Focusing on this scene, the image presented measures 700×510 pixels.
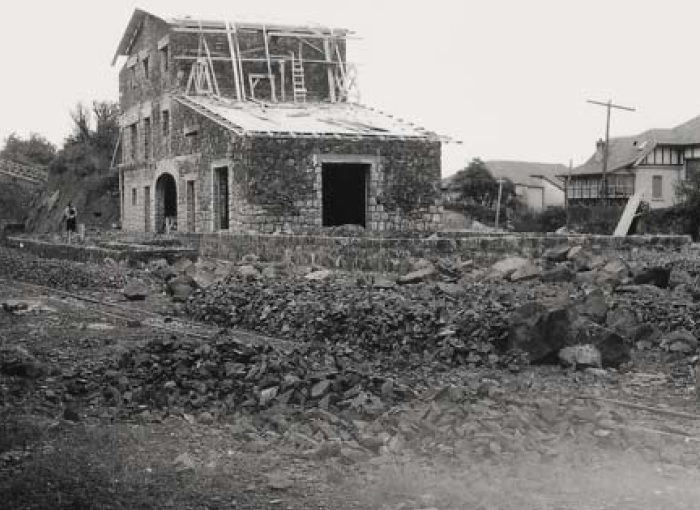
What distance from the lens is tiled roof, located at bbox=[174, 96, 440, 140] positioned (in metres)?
26.4

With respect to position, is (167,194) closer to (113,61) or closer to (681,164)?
(113,61)

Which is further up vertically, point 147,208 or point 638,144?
point 638,144

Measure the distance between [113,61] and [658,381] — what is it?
3459cm

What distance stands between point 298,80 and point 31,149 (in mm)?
55313

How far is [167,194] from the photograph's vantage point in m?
36.2

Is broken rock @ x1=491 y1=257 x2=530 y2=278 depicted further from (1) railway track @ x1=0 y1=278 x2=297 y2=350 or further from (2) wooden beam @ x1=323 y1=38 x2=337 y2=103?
(2) wooden beam @ x1=323 y1=38 x2=337 y2=103

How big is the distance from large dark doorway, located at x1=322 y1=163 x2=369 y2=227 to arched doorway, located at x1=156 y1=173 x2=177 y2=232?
6.78 meters

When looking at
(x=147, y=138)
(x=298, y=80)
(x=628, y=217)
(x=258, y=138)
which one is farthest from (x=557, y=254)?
(x=147, y=138)

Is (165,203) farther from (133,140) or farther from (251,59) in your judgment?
(251,59)

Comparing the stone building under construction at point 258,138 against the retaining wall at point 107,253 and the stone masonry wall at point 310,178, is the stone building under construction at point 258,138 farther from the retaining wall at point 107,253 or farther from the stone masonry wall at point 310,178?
the retaining wall at point 107,253

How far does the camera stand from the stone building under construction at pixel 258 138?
26.4m

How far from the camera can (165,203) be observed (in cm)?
3600

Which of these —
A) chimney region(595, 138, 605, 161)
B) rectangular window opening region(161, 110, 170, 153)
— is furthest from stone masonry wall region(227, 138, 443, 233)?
chimney region(595, 138, 605, 161)

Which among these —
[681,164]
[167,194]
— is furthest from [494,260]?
[681,164]
